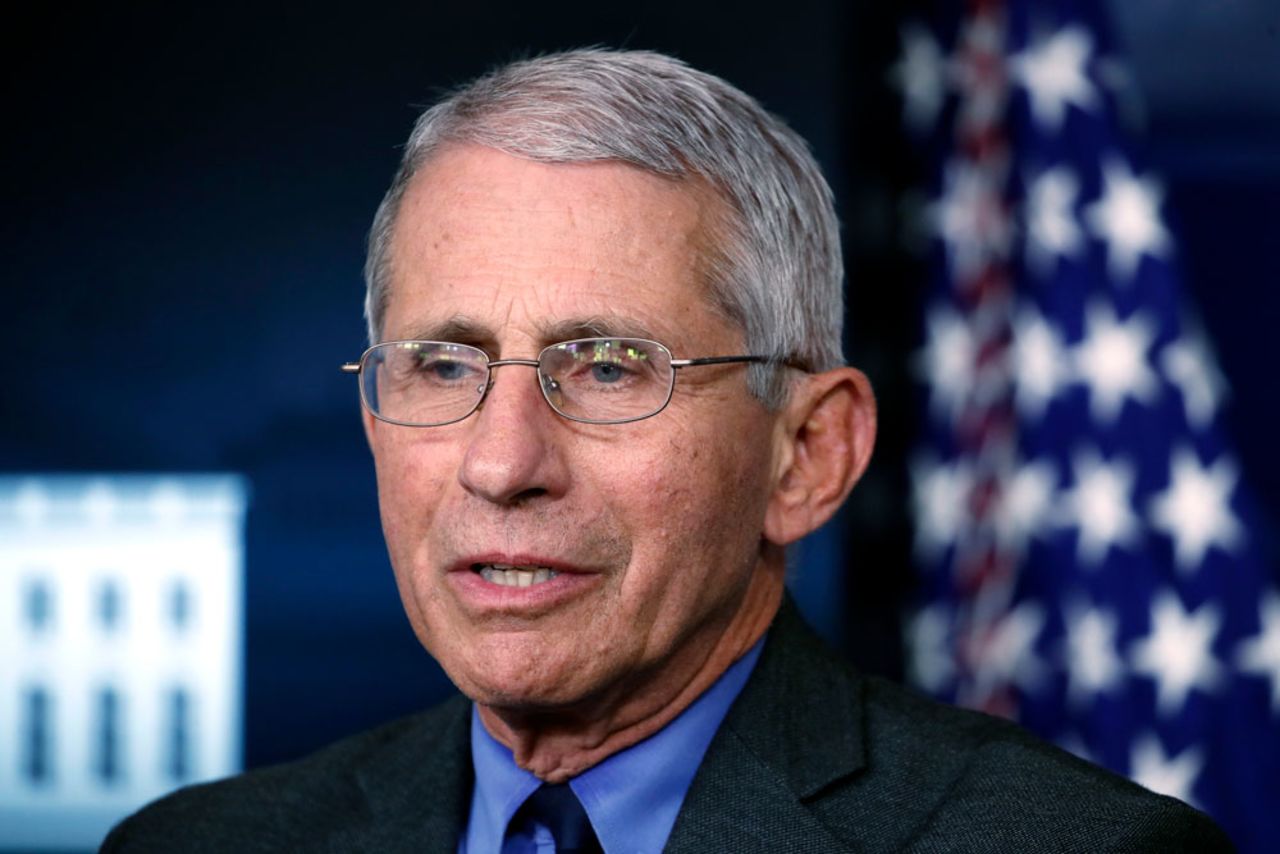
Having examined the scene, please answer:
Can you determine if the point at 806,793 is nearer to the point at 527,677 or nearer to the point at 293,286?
the point at 527,677

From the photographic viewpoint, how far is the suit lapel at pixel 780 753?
70.4 inches

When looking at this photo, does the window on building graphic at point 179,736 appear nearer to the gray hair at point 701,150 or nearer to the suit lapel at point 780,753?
the gray hair at point 701,150

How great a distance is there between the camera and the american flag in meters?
3.06

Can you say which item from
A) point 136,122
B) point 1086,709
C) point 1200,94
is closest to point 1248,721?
point 1086,709

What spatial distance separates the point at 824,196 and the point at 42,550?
2.71 metres

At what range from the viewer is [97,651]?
13.1 feet

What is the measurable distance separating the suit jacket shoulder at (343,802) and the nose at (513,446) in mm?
507

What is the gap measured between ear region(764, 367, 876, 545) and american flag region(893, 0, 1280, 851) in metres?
1.34

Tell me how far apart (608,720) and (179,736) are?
2498 millimetres

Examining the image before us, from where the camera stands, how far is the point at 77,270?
4180 mm

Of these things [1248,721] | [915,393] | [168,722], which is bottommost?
[168,722]

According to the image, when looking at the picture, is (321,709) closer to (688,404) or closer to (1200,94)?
(688,404)

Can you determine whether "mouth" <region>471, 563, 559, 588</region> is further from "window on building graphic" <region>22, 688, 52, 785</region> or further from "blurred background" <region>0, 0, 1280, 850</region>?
"window on building graphic" <region>22, 688, 52, 785</region>

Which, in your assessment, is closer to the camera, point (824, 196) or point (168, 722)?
point (824, 196)
